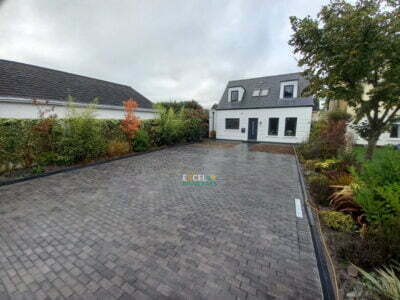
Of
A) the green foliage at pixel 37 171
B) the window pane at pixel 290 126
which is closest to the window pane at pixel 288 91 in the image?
the window pane at pixel 290 126

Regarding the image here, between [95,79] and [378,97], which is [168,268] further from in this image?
[95,79]

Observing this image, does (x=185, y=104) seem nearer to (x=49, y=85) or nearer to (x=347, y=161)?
(x=49, y=85)

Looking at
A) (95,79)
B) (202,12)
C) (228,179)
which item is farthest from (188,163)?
(95,79)

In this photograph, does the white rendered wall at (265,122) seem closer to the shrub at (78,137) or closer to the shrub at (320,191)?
the shrub at (320,191)

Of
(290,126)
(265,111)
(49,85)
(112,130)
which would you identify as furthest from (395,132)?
(49,85)

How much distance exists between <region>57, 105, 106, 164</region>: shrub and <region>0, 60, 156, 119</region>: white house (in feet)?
3.22

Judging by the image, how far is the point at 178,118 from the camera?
13211 millimetres

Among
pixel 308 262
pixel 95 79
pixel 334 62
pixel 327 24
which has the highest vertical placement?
pixel 95 79

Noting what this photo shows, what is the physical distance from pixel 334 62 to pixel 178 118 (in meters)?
10.5

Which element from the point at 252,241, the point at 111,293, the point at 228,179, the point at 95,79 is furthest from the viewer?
the point at 95,79

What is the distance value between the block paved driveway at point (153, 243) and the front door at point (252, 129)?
432 inches

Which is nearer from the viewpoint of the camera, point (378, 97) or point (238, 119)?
point (378, 97)

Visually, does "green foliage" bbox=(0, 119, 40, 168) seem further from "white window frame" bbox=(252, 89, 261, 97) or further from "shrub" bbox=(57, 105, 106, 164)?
"white window frame" bbox=(252, 89, 261, 97)

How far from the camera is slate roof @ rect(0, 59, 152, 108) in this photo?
28.0 feet
